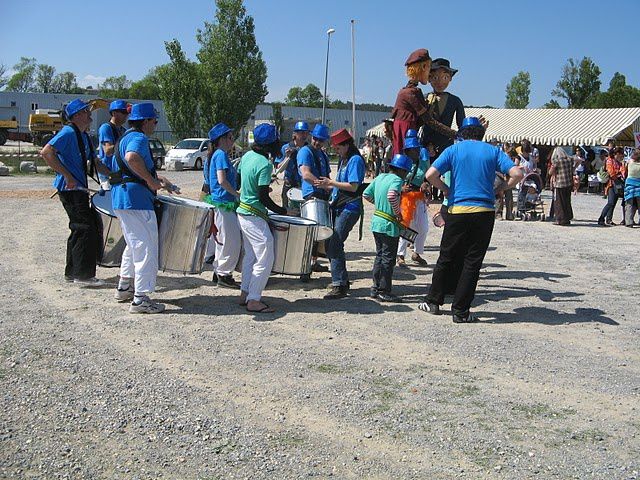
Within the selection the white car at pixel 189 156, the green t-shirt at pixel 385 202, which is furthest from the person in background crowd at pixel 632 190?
the white car at pixel 189 156

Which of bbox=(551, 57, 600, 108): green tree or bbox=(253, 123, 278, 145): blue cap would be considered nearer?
bbox=(253, 123, 278, 145): blue cap

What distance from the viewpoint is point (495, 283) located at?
28.6 ft

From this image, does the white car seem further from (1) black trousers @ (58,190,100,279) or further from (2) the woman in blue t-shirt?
(2) the woman in blue t-shirt

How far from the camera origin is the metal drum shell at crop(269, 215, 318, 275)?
7.11 m

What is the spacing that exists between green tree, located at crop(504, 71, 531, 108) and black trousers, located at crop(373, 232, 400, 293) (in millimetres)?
72194

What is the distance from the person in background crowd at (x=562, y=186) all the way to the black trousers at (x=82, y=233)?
11037 millimetres

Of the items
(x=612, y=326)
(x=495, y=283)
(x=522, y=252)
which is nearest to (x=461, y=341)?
(x=612, y=326)

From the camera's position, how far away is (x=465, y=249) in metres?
6.66

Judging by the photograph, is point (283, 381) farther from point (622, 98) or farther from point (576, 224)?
point (622, 98)

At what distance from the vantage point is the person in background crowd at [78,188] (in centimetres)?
777

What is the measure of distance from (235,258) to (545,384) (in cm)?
402

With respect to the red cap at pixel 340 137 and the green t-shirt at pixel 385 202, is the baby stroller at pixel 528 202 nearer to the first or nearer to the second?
the red cap at pixel 340 137

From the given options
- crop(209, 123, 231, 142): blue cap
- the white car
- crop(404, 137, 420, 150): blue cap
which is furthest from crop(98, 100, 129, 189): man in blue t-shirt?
the white car

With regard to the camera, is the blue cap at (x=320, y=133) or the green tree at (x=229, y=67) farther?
the green tree at (x=229, y=67)
